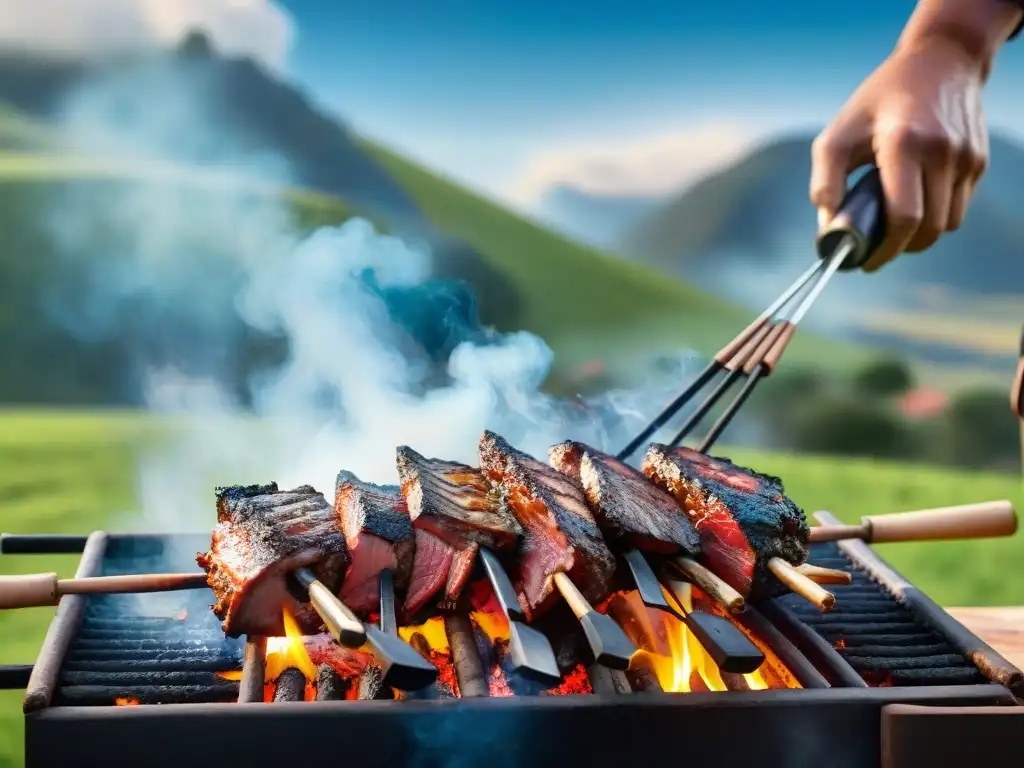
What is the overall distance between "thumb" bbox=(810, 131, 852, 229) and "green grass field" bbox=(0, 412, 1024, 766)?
9.11ft

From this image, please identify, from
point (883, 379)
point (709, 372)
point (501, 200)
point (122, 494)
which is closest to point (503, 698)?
point (709, 372)

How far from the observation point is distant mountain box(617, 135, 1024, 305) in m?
11.4

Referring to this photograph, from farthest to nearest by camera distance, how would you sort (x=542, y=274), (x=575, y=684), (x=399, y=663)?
(x=542, y=274) → (x=575, y=684) → (x=399, y=663)

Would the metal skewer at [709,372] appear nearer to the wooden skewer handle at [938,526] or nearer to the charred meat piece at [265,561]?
the wooden skewer handle at [938,526]

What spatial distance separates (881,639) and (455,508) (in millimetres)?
1155

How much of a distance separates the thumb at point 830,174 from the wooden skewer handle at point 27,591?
247 cm

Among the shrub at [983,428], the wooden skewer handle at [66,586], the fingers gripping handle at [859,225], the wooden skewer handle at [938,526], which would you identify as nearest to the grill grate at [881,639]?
the wooden skewer handle at [938,526]

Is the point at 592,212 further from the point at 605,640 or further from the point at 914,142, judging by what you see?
the point at 605,640

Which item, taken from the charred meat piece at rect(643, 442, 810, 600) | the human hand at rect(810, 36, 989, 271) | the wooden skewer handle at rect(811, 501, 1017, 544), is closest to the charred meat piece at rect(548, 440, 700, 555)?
the charred meat piece at rect(643, 442, 810, 600)

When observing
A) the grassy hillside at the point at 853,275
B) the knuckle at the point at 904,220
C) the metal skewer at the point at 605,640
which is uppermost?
the grassy hillside at the point at 853,275

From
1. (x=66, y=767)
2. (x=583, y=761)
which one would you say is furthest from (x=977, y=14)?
(x=66, y=767)

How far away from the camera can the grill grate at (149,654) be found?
76.3 inches

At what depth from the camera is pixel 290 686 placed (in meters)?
1.96

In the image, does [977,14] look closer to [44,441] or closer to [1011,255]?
[44,441]
